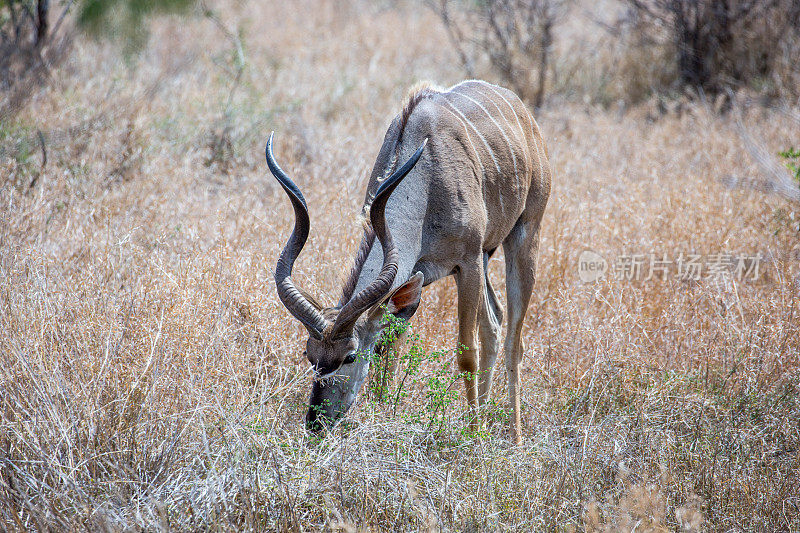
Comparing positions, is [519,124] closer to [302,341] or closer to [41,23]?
[302,341]

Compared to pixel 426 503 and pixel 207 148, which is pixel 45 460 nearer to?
pixel 426 503

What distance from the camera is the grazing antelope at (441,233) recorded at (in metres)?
3.46

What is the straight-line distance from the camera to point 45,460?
2.96 meters

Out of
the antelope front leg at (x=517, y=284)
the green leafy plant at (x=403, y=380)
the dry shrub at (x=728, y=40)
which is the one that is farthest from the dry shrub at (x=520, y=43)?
the green leafy plant at (x=403, y=380)

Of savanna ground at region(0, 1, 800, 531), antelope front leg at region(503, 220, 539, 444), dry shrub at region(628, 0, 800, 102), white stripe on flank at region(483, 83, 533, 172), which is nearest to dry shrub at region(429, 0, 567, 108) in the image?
dry shrub at region(628, 0, 800, 102)

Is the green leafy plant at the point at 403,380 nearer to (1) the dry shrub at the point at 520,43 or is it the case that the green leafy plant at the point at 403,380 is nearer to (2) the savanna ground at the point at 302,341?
(2) the savanna ground at the point at 302,341

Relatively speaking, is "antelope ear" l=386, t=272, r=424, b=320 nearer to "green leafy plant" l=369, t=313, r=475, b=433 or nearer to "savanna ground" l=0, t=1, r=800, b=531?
"green leafy plant" l=369, t=313, r=475, b=433

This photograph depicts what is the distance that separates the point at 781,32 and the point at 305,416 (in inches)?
348

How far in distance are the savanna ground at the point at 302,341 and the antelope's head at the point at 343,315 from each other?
17 cm

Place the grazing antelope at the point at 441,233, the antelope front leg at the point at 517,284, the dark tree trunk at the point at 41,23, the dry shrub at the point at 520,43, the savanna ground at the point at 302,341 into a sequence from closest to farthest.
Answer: the savanna ground at the point at 302,341, the grazing antelope at the point at 441,233, the antelope front leg at the point at 517,284, the dark tree trunk at the point at 41,23, the dry shrub at the point at 520,43

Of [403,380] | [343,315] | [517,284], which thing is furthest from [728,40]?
[343,315]

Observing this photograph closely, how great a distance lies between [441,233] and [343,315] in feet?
2.51

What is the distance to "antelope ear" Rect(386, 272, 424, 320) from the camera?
3.52 meters

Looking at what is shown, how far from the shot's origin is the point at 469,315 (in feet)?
13.1
